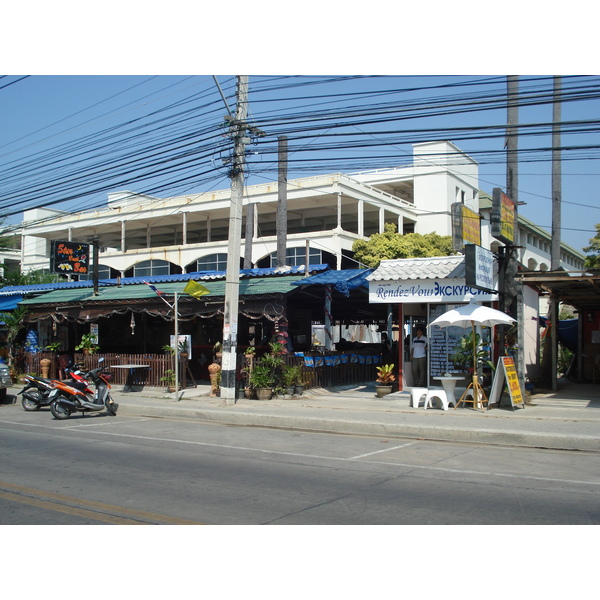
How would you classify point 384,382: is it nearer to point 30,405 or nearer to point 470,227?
point 470,227

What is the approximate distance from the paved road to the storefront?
5612 mm

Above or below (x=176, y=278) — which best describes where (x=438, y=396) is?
below

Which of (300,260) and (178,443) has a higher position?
(300,260)

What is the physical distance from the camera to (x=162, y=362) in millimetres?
19391

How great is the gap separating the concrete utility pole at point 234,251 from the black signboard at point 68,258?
34.2 feet

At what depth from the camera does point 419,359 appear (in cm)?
1717

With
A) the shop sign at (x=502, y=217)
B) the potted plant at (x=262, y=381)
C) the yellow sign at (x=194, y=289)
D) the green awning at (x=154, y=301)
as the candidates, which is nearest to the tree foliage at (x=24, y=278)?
the green awning at (x=154, y=301)

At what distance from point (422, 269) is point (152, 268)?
29.8m

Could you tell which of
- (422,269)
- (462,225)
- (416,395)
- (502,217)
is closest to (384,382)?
(416,395)

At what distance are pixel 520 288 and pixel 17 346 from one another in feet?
61.6

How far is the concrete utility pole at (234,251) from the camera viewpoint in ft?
52.7

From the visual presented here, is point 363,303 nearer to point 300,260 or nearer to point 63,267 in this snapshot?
point 63,267

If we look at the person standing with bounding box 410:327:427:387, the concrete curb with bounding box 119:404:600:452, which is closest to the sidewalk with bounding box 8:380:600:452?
the concrete curb with bounding box 119:404:600:452

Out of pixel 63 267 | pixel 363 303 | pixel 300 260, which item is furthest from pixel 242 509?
pixel 300 260
